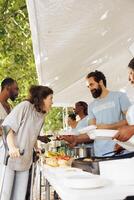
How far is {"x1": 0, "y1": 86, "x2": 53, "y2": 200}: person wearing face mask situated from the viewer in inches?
121

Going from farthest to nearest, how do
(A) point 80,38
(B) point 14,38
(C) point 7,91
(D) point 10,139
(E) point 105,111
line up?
(B) point 14,38
(A) point 80,38
(C) point 7,91
(E) point 105,111
(D) point 10,139

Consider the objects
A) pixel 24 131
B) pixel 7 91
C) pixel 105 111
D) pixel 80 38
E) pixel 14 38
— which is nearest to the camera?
pixel 24 131

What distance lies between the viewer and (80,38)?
462 cm

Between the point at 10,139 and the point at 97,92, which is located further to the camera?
the point at 97,92

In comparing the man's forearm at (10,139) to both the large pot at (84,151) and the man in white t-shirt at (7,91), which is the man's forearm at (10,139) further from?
the man in white t-shirt at (7,91)

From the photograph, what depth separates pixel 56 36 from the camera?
4.41m

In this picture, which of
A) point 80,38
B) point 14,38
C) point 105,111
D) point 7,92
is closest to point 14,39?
point 14,38

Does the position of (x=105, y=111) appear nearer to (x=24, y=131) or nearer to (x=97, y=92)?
(x=97, y=92)

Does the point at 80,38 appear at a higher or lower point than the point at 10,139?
higher

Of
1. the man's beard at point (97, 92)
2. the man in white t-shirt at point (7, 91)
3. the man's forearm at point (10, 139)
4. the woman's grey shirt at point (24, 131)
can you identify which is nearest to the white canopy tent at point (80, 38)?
the man in white t-shirt at point (7, 91)

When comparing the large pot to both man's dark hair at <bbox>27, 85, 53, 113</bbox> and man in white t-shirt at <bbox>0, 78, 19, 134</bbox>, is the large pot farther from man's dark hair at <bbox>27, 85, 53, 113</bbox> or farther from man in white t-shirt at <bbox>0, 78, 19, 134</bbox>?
man in white t-shirt at <bbox>0, 78, 19, 134</bbox>

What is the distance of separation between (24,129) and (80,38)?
6.14 feet

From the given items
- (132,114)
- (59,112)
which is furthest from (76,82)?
(59,112)

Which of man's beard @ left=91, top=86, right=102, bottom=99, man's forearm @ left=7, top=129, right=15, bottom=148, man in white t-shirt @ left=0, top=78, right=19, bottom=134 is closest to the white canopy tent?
man in white t-shirt @ left=0, top=78, right=19, bottom=134
